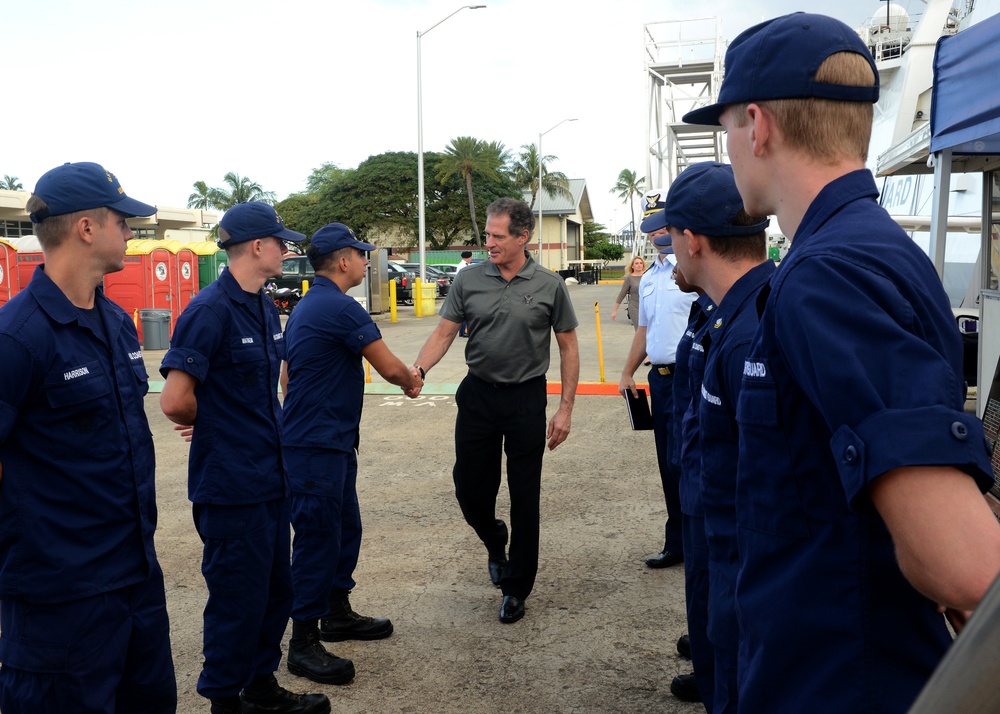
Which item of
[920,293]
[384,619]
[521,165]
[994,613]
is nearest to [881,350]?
[920,293]

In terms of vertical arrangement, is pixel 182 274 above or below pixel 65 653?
above

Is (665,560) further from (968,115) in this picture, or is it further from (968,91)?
(968,91)

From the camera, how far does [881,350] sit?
1149 millimetres

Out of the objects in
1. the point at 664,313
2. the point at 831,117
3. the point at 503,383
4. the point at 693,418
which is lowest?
the point at 503,383

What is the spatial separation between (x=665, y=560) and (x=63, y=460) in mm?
3745

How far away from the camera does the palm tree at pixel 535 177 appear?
76750 millimetres

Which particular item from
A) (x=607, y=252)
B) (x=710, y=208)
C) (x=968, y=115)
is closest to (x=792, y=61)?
(x=710, y=208)

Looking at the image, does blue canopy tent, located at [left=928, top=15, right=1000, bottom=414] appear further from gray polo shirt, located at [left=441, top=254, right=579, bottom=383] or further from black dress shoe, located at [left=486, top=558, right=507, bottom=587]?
black dress shoe, located at [left=486, top=558, right=507, bottom=587]

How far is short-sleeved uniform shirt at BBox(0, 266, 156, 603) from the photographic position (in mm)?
2625

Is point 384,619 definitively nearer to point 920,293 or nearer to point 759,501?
point 759,501

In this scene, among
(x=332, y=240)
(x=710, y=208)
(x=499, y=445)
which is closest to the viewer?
(x=710, y=208)

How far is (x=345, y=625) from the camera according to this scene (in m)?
4.50

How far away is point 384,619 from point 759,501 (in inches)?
139

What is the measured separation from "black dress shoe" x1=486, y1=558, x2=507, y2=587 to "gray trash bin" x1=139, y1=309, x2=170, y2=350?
48.6ft
